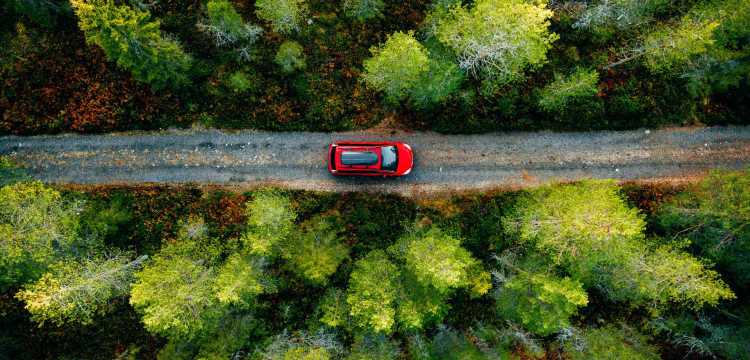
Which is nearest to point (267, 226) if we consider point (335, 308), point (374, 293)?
point (335, 308)

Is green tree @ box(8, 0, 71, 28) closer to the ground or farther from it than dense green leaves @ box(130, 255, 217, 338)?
farther from it

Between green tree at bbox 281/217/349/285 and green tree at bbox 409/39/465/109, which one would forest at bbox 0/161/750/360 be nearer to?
green tree at bbox 281/217/349/285

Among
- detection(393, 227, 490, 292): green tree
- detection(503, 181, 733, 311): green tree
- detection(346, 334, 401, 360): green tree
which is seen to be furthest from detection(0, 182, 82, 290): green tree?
detection(503, 181, 733, 311): green tree

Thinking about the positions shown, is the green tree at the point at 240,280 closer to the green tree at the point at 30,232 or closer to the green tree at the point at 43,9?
the green tree at the point at 30,232

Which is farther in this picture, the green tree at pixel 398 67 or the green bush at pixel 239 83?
the green bush at pixel 239 83

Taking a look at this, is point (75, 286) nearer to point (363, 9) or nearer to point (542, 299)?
point (363, 9)

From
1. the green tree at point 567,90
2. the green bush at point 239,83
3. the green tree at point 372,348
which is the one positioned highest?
the green bush at point 239,83

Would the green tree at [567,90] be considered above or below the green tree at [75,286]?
above

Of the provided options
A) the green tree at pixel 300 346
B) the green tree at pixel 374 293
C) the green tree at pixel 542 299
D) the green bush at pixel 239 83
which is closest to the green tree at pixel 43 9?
the green bush at pixel 239 83
